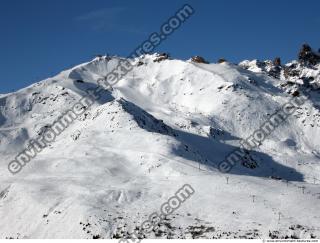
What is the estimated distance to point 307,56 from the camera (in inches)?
5664

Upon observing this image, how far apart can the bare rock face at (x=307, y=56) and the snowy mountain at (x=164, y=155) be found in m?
10.3

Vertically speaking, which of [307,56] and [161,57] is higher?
[161,57]

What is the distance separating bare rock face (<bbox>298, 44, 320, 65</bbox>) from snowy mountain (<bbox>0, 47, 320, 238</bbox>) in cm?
1033

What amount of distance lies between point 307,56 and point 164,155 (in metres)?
104

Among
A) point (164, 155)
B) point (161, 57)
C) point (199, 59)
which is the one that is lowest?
point (164, 155)

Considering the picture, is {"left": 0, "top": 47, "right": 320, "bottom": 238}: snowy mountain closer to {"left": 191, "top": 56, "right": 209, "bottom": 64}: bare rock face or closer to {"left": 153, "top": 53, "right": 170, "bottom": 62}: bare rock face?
{"left": 153, "top": 53, "right": 170, "bottom": 62}: bare rock face

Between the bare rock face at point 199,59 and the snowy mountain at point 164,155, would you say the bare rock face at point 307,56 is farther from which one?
the bare rock face at point 199,59

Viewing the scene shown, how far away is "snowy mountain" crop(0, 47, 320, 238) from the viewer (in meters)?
34.4


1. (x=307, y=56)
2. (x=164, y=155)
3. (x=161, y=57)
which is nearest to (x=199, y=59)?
(x=161, y=57)

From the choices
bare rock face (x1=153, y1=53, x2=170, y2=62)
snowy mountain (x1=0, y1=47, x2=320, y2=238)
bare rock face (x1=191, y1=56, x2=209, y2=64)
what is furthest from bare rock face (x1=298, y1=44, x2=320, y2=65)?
bare rock face (x1=153, y1=53, x2=170, y2=62)

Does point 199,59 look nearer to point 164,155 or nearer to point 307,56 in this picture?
point 307,56

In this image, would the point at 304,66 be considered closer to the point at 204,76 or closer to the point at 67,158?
the point at 204,76

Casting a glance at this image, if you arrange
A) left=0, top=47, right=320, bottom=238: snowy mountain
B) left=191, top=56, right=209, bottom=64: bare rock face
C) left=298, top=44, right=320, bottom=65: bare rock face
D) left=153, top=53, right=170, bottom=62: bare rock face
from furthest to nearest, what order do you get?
left=298, top=44, right=320, bottom=65: bare rock face < left=153, top=53, right=170, bottom=62: bare rock face < left=191, top=56, right=209, bottom=64: bare rock face < left=0, top=47, right=320, bottom=238: snowy mountain

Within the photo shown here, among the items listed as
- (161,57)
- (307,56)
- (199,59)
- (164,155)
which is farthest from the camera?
(307,56)
